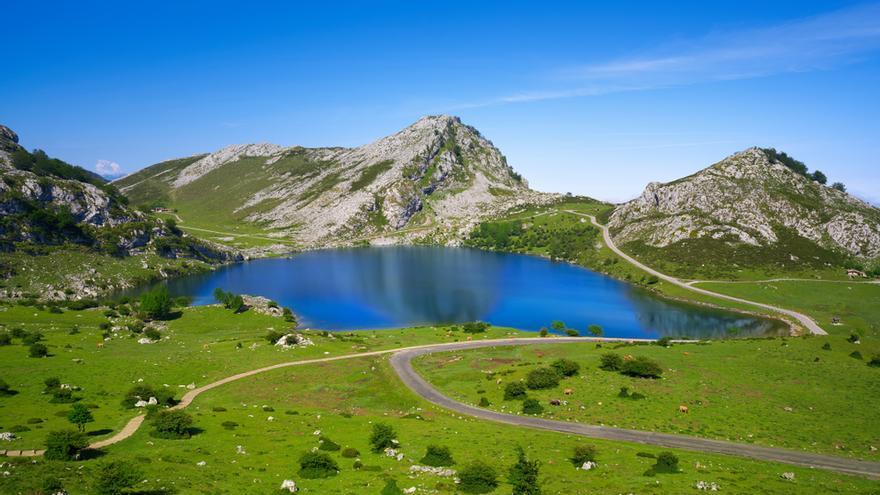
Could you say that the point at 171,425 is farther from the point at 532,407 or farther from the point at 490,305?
the point at 490,305

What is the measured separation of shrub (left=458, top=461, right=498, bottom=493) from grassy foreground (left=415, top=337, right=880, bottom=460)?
78.9 ft

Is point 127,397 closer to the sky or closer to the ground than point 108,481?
closer to the ground

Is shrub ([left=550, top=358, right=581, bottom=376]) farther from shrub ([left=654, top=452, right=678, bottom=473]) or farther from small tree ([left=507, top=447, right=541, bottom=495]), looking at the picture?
small tree ([left=507, top=447, right=541, bottom=495])

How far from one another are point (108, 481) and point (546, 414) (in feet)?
151

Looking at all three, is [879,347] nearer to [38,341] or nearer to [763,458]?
[763,458]

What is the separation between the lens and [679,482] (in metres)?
39.8

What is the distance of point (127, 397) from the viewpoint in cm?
5859

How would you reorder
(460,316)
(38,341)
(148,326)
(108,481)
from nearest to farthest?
(108,481) < (38,341) < (148,326) < (460,316)

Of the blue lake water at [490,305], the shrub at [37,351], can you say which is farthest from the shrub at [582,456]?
the blue lake water at [490,305]

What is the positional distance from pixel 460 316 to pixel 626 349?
2393 inches

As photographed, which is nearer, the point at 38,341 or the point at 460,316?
the point at 38,341

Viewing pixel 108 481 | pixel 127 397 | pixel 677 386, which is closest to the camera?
pixel 108 481

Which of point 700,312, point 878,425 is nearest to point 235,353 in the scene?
point 878,425

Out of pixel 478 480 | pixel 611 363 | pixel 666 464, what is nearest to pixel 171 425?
pixel 478 480
